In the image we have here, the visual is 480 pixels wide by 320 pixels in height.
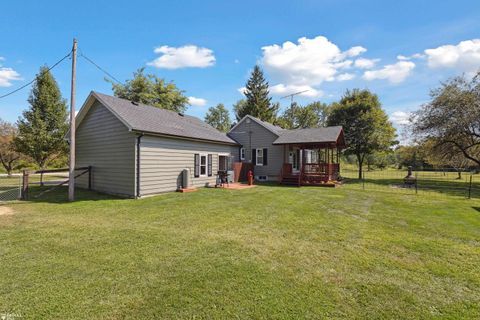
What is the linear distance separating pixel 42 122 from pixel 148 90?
14.5 metres

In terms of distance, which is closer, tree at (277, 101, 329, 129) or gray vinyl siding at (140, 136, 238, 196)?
gray vinyl siding at (140, 136, 238, 196)

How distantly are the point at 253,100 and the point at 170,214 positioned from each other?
Answer: 34.2 meters

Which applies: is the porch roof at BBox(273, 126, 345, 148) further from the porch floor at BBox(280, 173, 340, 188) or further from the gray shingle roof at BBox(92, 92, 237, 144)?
the gray shingle roof at BBox(92, 92, 237, 144)

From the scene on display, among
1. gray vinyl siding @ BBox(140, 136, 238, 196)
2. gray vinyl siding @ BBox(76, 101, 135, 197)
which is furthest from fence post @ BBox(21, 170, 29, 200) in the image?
gray vinyl siding @ BBox(140, 136, 238, 196)

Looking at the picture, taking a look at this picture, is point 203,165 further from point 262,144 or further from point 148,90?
point 148,90

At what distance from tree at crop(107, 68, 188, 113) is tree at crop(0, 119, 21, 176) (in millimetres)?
11829

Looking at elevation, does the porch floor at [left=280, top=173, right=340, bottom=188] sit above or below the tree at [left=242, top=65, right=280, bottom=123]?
below

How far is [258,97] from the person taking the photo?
3938 centimetres

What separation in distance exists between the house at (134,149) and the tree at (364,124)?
16.1 m

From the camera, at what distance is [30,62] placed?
42.2ft

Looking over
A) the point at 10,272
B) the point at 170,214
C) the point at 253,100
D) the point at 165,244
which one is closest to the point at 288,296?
the point at 165,244

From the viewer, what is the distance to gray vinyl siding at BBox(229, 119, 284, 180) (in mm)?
18656

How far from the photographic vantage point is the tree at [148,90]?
31.7 m

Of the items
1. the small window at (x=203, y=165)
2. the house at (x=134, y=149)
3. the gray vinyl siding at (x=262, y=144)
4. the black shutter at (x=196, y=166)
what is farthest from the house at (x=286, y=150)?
the black shutter at (x=196, y=166)
